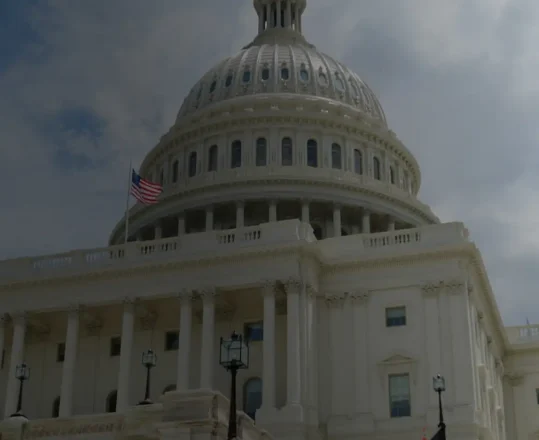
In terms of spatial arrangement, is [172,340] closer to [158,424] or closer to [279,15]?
[158,424]

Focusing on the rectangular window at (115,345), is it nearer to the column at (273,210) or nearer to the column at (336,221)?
the column at (273,210)

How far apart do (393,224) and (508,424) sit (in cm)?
1969

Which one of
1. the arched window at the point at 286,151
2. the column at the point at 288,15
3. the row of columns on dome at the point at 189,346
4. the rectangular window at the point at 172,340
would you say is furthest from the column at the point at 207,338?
the column at the point at 288,15

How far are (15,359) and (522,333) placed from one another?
41.3 m

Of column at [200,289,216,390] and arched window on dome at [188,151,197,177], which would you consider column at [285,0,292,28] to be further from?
column at [200,289,216,390]

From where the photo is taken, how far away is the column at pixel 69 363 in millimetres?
57688

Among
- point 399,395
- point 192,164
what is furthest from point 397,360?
point 192,164

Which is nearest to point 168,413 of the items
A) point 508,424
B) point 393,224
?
point 508,424

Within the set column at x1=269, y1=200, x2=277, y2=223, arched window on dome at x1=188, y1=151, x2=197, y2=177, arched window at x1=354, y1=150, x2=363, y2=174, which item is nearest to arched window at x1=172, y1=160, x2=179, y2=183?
arched window on dome at x1=188, y1=151, x2=197, y2=177

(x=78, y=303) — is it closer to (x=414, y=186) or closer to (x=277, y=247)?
(x=277, y=247)

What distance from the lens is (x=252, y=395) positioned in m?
57.6

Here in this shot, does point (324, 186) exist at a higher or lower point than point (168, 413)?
higher

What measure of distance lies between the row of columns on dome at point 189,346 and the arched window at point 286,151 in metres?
27.6

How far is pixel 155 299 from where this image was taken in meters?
59.1
